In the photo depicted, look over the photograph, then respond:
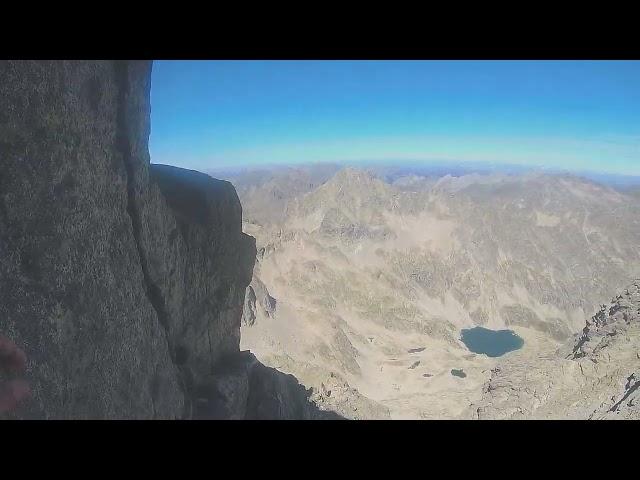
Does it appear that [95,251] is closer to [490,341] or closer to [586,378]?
[586,378]

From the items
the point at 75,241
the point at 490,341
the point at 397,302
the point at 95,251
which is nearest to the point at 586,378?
the point at 95,251

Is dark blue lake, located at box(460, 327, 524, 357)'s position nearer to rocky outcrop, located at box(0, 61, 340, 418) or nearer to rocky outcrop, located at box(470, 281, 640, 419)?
rocky outcrop, located at box(470, 281, 640, 419)

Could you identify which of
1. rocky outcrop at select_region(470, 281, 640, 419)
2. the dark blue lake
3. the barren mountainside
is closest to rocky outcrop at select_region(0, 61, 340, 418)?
rocky outcrop at select_region(470, 281, 640, 419)

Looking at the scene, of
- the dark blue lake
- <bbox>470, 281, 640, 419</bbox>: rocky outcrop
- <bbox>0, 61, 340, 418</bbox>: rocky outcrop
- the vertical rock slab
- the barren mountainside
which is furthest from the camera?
the dark blue lake

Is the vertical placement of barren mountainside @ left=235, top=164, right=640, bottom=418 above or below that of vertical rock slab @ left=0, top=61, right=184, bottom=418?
below
